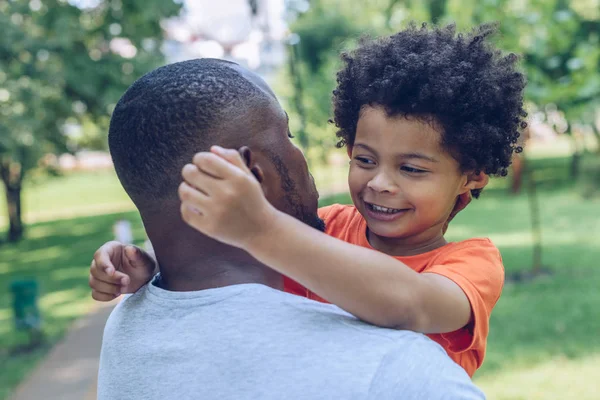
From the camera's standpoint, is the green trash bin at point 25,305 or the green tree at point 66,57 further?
the green tree at point 66,57

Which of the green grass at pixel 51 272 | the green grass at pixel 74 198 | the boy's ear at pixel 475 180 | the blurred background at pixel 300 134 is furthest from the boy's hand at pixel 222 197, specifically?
the green grass at pixel 74 198

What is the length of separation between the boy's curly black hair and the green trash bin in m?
7.10

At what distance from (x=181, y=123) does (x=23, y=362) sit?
286 inches

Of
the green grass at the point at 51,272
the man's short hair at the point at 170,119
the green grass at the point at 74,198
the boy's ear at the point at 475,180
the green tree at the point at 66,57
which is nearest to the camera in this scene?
the man's short hair at the point at 170,119

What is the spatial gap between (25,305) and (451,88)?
25.0 feet

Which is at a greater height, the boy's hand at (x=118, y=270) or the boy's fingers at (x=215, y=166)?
the boy's fingers at (x=215, y=166)

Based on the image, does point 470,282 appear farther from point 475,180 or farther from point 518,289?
point 518,289

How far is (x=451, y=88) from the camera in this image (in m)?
1.89

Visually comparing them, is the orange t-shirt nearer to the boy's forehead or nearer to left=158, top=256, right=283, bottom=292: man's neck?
the boy's forehead

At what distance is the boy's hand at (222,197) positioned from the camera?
3.97 ft

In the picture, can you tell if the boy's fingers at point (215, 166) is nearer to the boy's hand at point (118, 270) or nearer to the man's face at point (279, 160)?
the man's face at point (279, 160)

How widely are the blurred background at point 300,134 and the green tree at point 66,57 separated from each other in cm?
3

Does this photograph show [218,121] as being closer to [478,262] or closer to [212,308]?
[212,308]

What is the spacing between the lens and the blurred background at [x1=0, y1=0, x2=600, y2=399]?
7.01 m
